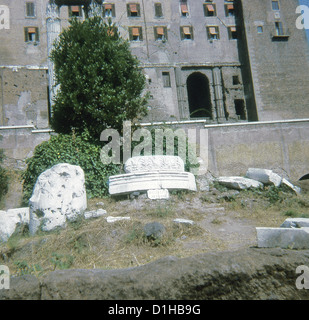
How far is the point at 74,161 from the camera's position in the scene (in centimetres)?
857

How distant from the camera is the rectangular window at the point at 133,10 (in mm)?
25297

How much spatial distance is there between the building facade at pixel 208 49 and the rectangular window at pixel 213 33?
78 mm

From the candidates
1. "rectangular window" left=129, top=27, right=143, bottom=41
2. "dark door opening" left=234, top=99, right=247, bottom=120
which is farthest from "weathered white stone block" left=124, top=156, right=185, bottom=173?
"rectangular window" left=129, top=27, right=143, bottom=41

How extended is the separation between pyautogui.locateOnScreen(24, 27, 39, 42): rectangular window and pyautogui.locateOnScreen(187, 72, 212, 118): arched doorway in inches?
475

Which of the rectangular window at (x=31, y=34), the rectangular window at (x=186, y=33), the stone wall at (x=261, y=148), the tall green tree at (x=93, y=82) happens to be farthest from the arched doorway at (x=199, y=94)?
the tall green tree at (x=93, y=82)

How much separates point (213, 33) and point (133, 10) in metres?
6.51

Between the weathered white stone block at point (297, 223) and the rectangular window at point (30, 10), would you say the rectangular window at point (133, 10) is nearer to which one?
the rectangular window at point (30, 10)

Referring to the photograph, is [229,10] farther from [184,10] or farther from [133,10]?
[133,10]

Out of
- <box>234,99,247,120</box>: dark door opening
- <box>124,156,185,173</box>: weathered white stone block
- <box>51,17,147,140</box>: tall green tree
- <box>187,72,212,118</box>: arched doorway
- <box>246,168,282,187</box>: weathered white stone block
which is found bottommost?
<box>246,168,282,187</box>: weathered white stone block

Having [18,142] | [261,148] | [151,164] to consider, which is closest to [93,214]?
[151,164]

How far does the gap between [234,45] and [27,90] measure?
637 inches

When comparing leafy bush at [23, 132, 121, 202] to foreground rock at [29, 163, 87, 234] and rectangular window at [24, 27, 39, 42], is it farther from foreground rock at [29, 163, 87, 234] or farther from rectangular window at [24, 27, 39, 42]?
rectangular window at [24, 27, 39, 42]

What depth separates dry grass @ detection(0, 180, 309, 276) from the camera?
4.50 meters
